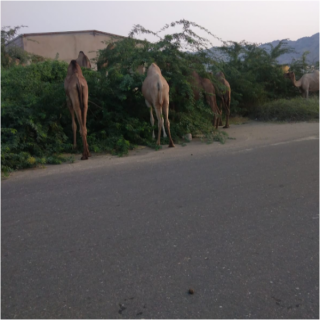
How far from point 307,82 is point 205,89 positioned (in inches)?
300

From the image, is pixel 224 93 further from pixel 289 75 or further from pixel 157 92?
pixel 289 75

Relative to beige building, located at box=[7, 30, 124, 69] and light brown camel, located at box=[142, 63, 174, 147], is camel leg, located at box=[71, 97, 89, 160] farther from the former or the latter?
beige building, located at box=[7, 30, 124, 69]

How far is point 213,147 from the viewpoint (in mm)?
9297

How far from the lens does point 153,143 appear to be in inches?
371

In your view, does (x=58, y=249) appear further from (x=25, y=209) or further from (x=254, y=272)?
(x=254, y=272)

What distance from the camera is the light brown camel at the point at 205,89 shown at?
11.2 m

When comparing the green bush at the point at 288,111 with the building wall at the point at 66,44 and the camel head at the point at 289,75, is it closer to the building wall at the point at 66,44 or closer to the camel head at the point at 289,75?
the camel head at the point at 289,75

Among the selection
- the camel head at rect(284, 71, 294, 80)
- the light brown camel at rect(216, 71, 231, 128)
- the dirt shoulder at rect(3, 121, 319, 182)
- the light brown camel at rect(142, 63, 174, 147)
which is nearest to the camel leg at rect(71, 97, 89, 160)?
the dirt shoulder at rect(3, 121, 319, 182)

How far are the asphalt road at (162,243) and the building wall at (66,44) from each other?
55.8ft

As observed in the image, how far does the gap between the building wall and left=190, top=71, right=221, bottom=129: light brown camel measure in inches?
472

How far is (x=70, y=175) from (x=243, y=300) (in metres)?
4.37

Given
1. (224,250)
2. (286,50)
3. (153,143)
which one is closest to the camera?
(224,250)

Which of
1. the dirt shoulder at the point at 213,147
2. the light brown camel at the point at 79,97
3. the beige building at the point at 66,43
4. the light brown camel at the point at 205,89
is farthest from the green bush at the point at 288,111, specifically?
the beige building at the point at 66,43

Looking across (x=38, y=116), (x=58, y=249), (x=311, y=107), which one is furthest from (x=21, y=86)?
(x=311, y=107)
